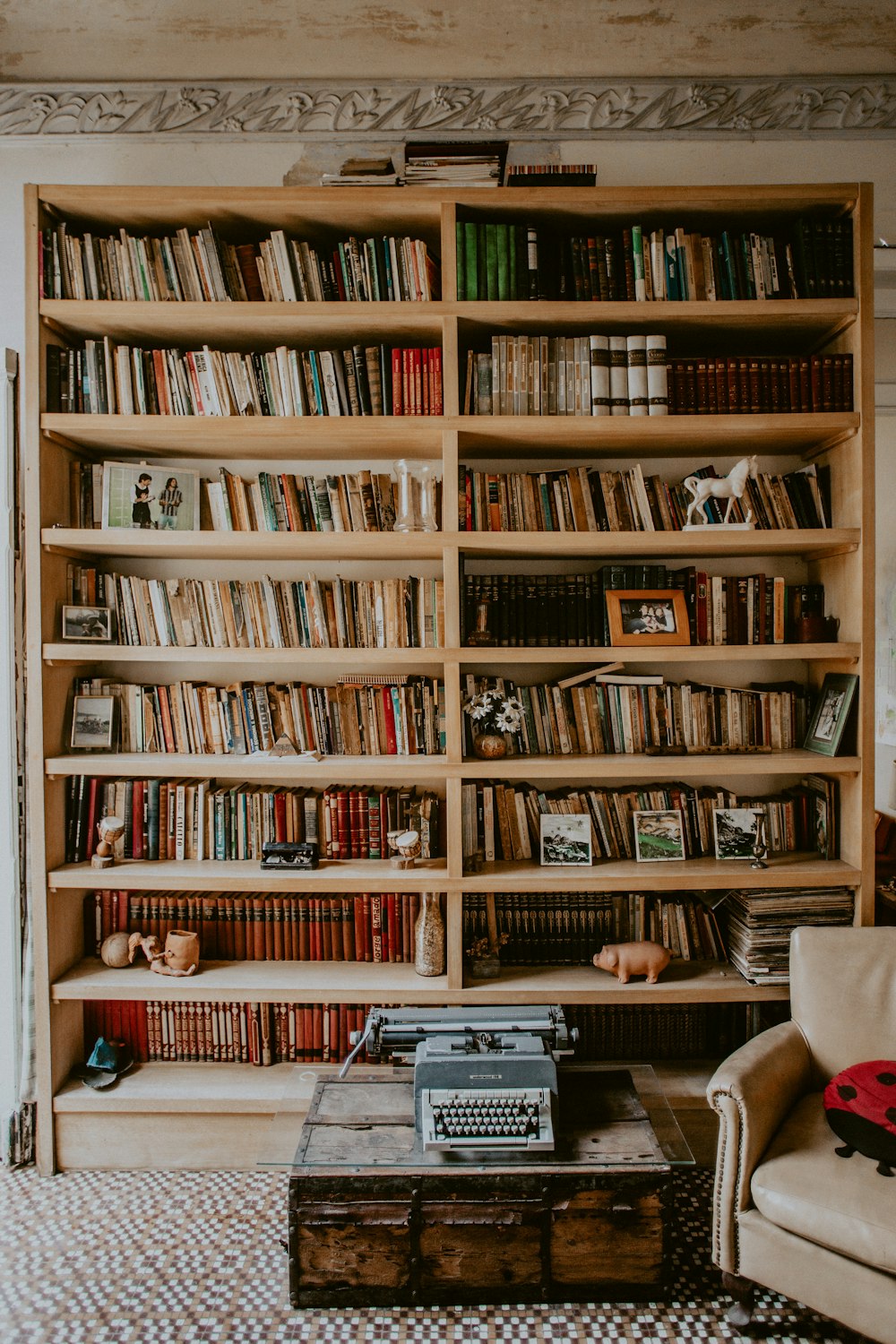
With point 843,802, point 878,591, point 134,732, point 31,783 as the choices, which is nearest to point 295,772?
point 134,732

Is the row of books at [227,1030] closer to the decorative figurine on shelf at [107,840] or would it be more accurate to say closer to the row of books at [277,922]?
the row of books at [277,922]

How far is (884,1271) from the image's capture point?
5.21 feet

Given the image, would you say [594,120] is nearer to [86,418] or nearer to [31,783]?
[86,418]

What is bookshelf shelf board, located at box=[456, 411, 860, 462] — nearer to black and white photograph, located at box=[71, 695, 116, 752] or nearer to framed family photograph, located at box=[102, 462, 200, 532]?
framed family photograph, located at box=[102, 462, 200, 532]

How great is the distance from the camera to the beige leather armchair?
1606 millimetres

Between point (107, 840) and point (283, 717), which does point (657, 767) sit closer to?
point (283, 717)

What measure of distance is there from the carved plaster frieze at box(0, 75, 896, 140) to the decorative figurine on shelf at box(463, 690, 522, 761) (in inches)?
71.9

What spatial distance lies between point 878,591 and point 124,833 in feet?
8.42

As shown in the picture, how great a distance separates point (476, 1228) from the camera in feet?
6.05

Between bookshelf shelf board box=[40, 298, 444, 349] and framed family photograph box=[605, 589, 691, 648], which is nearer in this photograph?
bookshelf shelf board box=[40, 298, 444, 349]

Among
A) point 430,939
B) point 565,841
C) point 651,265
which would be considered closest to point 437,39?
point 651,265

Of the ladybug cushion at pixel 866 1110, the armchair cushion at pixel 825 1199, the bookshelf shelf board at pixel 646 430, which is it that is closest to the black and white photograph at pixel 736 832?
the ladybug cushion at pixel 866 1110

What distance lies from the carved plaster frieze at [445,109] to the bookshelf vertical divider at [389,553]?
45 cm

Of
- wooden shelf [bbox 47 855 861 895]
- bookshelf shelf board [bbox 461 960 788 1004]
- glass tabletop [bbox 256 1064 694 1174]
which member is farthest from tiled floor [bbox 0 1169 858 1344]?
wooden shelf [bbox 47 855 861 895]
